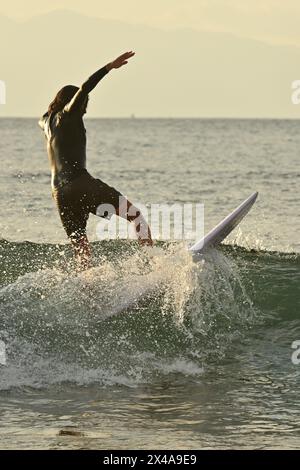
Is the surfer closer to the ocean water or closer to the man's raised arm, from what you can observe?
the man's raised arm

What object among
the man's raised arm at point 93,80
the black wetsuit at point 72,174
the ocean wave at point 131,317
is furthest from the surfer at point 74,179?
the ocean wave at point 131,317

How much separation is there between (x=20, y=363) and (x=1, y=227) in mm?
10119

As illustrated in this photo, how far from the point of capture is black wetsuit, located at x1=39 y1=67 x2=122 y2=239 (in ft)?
34.7

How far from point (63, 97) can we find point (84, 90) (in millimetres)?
612

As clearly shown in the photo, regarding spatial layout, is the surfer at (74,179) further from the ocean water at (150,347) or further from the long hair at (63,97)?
the ocean water at (150,347)

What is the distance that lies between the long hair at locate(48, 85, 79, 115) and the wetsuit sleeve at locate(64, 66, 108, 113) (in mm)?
174

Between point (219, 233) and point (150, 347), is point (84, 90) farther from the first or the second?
point (150, 347)

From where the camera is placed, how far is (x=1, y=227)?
1916 cm

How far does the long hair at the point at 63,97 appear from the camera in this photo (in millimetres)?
10656

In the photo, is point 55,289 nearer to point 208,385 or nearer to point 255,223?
point 208,385

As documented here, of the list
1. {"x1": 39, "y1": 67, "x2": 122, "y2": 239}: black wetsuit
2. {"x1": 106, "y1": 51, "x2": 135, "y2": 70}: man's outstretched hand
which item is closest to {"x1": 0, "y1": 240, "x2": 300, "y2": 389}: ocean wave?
{"x1": 39, "y1": 67, "x2": 122, "y2": 239}: black wetsuit

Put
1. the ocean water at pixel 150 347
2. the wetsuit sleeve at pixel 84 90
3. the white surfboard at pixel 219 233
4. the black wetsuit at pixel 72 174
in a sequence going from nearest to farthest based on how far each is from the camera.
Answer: the ocean water at pixel 150 347 → the wetsuit sleeve at pixel 84 90 → the black wetsuit at pixel 72 174 → the white surfboard at pixel 219 233

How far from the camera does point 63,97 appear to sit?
1066 centimetres

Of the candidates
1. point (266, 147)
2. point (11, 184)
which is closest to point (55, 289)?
point (11, 184)
